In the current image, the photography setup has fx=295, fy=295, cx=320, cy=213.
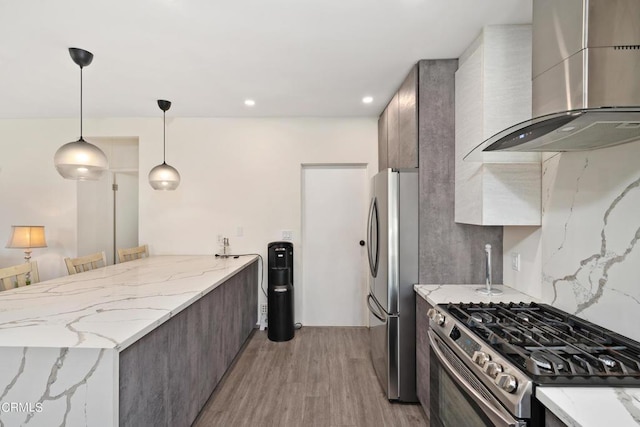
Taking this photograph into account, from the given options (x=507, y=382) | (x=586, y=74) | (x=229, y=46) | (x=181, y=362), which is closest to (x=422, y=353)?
(x=507, y=382)

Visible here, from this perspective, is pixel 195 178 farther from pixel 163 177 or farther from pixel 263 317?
pixel 263 317

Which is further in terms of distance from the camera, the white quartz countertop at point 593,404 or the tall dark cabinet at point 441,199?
the tall dark cabinet at point 441,199

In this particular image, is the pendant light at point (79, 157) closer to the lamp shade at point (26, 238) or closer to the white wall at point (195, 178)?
the white wall at point (195, 178)

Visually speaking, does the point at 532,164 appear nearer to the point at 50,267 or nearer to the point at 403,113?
the point at 403,113

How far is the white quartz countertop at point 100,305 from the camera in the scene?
1.13 m

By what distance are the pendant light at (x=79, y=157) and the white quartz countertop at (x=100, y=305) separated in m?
0.76

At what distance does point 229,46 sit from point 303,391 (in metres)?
2.54

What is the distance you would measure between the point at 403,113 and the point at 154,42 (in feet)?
6.08

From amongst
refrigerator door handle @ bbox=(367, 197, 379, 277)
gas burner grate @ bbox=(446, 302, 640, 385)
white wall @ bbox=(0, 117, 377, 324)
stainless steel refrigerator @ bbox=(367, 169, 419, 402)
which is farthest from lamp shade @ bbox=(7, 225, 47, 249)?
gas burner grate @ bbox=(446, 302, 640, 385)

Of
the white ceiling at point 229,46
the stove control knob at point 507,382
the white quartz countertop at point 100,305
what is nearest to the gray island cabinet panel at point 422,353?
the stove control knob at point 507,382

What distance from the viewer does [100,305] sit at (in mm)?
1513

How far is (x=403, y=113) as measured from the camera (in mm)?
2414

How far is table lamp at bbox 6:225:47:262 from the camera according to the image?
315cm

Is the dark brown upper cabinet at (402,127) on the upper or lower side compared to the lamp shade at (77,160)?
upper
